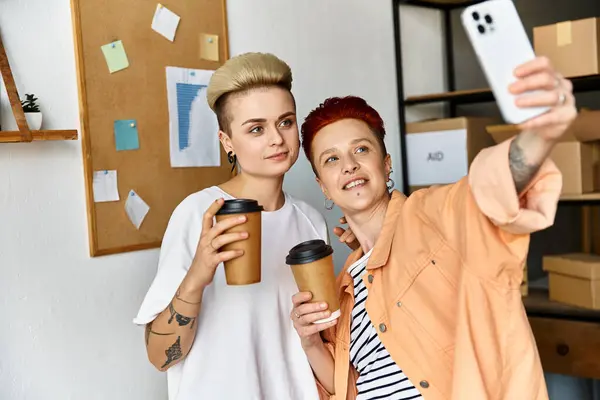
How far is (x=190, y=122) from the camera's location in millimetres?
2344

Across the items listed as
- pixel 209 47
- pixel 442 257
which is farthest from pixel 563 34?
pixel 442 257

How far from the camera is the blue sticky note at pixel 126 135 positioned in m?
2.14

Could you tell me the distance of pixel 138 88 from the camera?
2.20 metres

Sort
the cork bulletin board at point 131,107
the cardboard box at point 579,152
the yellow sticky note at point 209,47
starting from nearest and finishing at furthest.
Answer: the cork bulletin board at point 131,107, the yellow sticky note at point 209,47, the cardboard box at point 579,152

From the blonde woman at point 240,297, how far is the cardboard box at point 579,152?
58.5 inches

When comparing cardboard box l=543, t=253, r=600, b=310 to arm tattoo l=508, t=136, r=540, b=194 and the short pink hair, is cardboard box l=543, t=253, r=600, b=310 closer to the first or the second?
the short pink hair

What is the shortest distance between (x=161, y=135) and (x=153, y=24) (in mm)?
380

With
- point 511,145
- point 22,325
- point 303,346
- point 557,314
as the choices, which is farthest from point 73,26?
point 557,314

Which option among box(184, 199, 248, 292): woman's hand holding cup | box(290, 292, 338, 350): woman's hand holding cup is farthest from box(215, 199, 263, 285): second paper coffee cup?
box(290, 292, 338, 350): woman's hand holding cup

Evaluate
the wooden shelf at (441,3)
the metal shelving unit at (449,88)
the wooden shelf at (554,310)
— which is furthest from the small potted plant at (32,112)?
the wooden shelf at (554,310)

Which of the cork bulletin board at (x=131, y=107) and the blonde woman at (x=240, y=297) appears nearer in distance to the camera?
the blonde woman at (x=240, y=297)

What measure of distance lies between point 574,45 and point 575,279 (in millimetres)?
1032

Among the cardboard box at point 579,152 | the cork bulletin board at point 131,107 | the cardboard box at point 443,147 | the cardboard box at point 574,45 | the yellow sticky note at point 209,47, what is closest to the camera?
the cork bulletin board at point 131,107

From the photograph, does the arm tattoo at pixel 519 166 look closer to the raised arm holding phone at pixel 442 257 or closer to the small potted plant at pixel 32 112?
the raised arm holding phone at pixel 442 257
